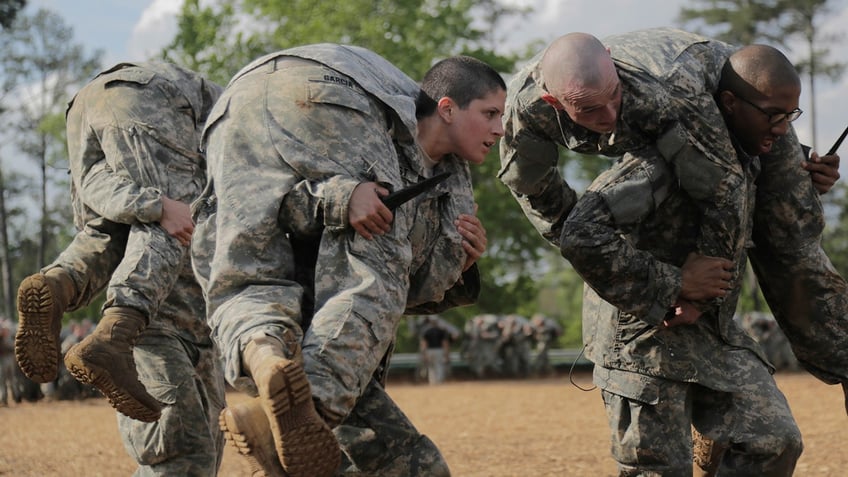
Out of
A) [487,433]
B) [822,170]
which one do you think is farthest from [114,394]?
[487,433]

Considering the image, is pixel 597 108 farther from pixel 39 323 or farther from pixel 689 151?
pixel 39 323

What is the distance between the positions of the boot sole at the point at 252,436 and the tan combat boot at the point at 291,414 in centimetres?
4

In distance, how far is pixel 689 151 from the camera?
4832mm

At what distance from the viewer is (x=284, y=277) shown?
4227mm

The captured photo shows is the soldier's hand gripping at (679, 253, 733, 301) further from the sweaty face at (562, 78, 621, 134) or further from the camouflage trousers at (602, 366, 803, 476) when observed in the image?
the sweaty face at (562, 78, 621, 134)

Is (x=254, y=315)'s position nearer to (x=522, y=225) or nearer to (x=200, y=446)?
(x=200, y=446)

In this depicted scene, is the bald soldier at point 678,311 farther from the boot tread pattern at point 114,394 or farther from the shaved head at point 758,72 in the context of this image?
the boot tread pattern at point 114,394

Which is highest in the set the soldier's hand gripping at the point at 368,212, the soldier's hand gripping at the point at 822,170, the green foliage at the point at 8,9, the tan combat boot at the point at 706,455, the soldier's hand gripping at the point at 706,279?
the green foliage at the point at 8,9

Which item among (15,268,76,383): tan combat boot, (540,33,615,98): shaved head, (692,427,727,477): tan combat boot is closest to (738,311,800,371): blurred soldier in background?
(692,427,727,477): tan combat boot

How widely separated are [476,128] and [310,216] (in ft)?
3.04

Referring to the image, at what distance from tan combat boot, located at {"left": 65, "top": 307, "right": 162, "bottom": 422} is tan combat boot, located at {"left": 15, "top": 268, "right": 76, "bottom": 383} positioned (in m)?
0.36

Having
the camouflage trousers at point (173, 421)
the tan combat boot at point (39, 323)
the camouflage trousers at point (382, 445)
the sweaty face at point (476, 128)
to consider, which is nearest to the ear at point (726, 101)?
the sweaty face at point (476, 128)

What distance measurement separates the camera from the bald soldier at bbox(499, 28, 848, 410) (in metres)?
4.82

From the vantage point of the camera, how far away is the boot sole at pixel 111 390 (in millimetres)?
5398
